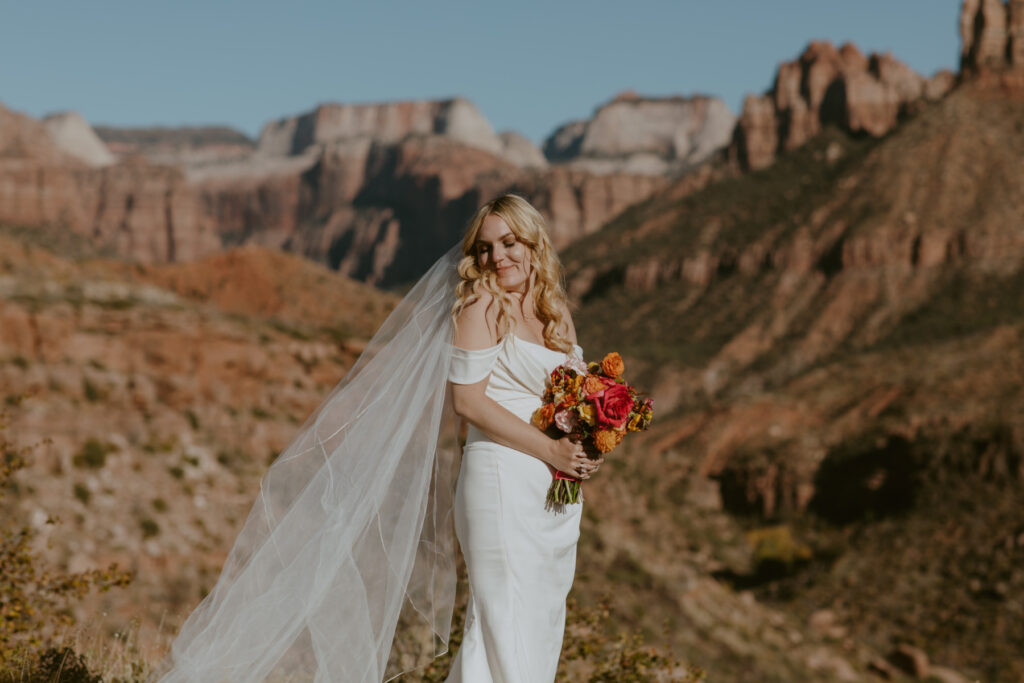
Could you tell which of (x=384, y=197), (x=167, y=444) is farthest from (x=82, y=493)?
(x=384, y=197)

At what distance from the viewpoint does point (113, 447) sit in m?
12.1

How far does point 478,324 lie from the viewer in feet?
12.4

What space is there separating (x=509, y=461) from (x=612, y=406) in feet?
1.53

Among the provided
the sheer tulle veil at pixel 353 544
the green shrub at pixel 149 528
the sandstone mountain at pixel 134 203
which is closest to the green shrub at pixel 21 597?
the sheer tulle veil at pixel 353 544

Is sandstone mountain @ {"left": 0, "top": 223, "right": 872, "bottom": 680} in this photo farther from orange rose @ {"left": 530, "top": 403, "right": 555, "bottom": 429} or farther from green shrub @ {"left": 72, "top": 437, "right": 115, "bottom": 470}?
orange rose @ {"left": 530, "top": 403, "right": 555, "bottom": 429}

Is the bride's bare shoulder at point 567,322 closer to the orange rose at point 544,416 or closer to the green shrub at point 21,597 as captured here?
the orange rose at point 544,416

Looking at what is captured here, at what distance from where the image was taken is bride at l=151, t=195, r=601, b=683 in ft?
12.2

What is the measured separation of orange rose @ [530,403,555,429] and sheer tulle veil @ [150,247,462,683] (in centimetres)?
42

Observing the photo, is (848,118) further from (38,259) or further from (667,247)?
(38,259)

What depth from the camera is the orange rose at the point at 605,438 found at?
3.75 meters

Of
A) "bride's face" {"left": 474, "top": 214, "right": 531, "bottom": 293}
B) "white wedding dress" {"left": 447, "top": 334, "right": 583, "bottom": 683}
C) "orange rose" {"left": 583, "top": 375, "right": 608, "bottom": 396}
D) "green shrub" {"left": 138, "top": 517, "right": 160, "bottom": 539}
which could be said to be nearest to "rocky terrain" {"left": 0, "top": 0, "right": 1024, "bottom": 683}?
"green shrub" {"left": 138, "top": 517, "right": 160, "bottom": 539}

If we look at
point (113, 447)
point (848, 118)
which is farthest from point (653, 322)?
point (113, 447)

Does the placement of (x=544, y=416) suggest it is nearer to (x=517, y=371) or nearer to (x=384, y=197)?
(x=517, y=371)

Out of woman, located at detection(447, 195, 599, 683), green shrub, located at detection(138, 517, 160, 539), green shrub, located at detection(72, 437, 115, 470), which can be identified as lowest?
green shrub, located at detection(138, 517, 160, 539)
